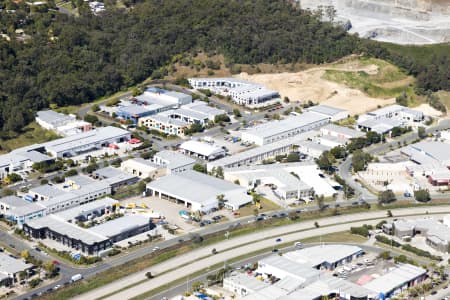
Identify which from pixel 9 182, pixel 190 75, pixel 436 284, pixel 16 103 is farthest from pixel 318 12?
pixel 436 284

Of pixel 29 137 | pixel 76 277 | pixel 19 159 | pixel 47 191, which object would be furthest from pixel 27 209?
pixel 29 137

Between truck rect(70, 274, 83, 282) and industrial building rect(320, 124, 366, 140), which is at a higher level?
industrial building rect(320, 124, 366, 140)

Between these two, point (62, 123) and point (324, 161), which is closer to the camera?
point (324, 161)

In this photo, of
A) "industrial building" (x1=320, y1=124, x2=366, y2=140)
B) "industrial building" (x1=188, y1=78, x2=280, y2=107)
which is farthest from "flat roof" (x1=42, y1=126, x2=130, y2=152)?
"industrial building" (x1=320, y1=124, x2=366, y2=140)

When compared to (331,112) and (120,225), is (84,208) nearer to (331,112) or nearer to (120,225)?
(120,225)

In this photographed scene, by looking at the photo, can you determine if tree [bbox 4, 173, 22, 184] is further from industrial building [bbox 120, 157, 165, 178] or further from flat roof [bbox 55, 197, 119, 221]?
flat roof [bbox 55, 197, 119, 221]

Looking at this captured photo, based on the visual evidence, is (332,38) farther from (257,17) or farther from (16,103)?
(16,103)
